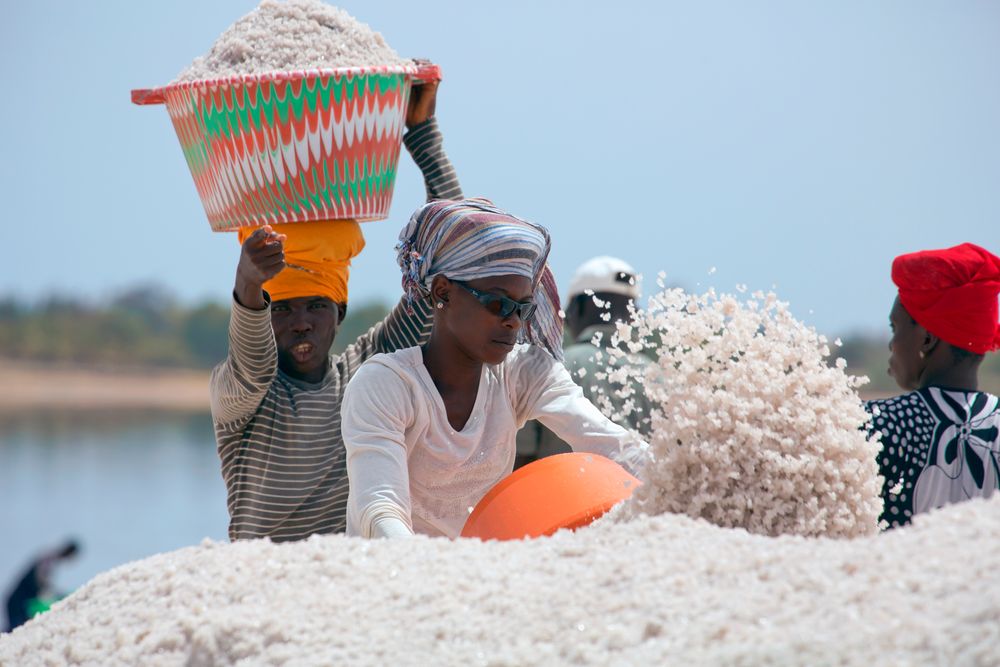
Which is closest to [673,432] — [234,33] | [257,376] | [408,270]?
[408,270]

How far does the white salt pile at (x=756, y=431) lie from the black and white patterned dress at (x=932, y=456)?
2.91 ft

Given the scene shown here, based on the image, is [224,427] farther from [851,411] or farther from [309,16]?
[851,411]

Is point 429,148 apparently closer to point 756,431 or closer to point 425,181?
point 425,181

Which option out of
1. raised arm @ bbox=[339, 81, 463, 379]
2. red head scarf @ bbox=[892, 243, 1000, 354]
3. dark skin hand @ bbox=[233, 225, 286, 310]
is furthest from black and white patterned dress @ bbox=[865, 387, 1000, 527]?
dark skin hand @ bbox=[233, 225, 286, 310]

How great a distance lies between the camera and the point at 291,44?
3473mm

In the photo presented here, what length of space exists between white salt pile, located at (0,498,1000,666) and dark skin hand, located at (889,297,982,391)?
1.50 meters

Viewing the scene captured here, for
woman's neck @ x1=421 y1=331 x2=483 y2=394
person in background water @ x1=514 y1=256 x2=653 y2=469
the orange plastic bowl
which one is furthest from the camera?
person in background water @ x1=514 y1=256 x2=653 y2=469

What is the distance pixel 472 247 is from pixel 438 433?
0.48 m

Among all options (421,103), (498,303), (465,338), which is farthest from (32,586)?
(498,303)

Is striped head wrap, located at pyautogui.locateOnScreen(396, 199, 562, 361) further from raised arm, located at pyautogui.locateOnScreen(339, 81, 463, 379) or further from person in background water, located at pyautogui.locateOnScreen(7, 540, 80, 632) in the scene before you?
person in background water, located at pyautogui.locateOnScreen(7, 540, 80, 632)

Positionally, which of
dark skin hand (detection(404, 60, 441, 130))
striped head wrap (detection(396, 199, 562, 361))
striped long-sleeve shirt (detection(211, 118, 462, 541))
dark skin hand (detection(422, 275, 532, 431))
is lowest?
striped long-sleeve shirt (detection(211, 118, 462, 541))

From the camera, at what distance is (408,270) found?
114 inches

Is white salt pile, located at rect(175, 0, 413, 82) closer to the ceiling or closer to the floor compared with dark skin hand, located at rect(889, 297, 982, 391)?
closer to the ceiling

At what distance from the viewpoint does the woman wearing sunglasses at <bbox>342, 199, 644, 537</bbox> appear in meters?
2.55
